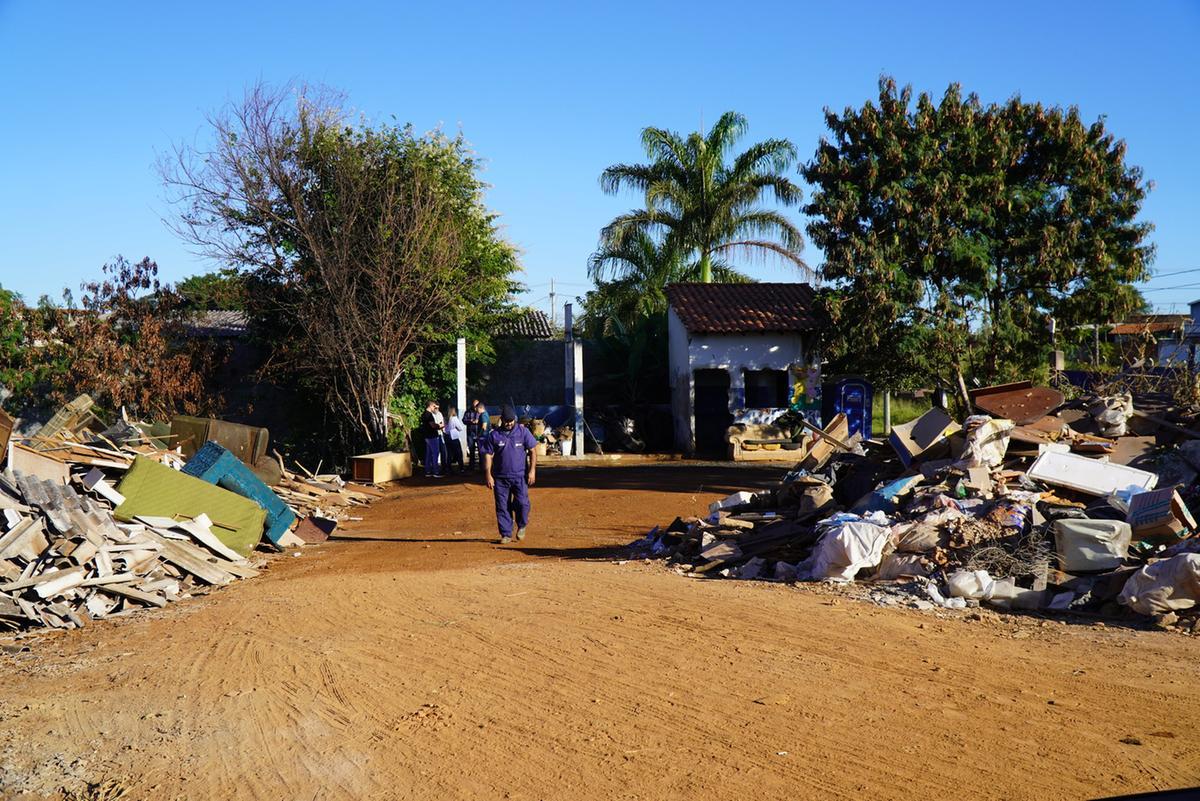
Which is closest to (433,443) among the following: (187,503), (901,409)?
(187,503)

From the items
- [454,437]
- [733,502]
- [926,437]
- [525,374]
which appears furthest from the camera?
[525,374]

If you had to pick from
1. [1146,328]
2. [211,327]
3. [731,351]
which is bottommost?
[1146,328]

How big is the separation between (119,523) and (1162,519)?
33.9ft

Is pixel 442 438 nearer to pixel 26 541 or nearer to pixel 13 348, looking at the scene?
pixel 13 348

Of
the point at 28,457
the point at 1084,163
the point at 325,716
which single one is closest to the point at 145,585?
the point at 28,457

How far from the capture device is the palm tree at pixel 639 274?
30281 mm

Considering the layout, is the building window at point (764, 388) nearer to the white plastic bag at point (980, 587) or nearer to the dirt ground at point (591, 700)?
the dirt ground at point (591, 700)

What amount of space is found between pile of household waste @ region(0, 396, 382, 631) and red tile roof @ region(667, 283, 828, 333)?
12775 mm

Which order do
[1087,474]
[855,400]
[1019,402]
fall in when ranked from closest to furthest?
[1087,474] → [1019,402] → [855,400]

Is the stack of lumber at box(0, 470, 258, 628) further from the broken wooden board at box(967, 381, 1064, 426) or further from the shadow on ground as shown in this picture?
the broken wooden board at box(967, 381, 1064, 426)

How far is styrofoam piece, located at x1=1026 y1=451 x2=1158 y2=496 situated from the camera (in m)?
10.6

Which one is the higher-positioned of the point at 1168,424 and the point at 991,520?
the point at 1168,424

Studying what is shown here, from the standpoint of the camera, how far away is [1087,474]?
35.3 ft

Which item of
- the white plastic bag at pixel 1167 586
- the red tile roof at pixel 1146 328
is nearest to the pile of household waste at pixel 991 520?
the white plastic bag at pixel 1167 586
